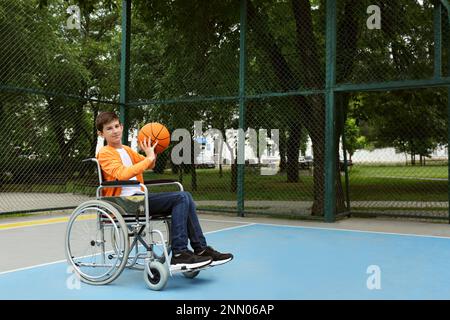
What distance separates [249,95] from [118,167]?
458 cm

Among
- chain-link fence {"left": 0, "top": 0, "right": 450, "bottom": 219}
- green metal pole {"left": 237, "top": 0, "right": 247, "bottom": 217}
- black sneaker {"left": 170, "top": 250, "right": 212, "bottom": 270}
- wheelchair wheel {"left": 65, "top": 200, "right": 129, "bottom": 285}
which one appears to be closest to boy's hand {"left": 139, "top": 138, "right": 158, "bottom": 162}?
wheelchair wheel {"left": 65, "top": 200, "right": 129, "bottom": 285}

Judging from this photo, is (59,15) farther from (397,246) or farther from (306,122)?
(397,246)

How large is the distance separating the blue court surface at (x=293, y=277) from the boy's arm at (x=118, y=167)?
2.77 feet

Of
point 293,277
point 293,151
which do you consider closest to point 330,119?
point 293,277

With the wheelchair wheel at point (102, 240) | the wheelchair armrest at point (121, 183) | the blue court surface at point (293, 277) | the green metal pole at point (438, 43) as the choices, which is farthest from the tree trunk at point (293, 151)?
the wheelchair armrest at point (121, 183)

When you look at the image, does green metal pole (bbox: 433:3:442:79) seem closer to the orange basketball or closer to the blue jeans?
the orange basketball

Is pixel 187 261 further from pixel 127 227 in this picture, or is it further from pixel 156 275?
pixel 127 227

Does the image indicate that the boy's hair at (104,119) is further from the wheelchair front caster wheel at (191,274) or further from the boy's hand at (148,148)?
the wheelchair front caster wheel at (191,274)

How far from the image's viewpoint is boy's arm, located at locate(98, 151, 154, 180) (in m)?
3.90

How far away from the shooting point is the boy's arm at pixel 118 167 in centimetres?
390

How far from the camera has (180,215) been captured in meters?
3.88

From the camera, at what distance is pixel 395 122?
14.9 m

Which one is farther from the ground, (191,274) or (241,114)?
(241,114)
